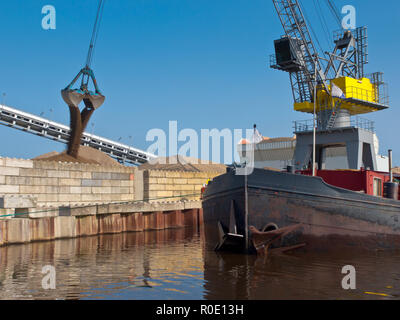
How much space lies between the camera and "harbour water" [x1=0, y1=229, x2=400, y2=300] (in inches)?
395

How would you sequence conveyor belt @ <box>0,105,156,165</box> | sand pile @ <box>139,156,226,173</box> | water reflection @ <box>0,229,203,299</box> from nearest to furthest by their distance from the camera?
water reflection @ <box>0,229,203,299</box> < conveyor belt @ <box>0,105,156,165</box> < sand pile @ <box>139,156,226,173</box>

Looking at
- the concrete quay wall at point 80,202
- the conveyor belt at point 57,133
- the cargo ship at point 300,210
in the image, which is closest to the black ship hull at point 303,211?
the cargo ship at point 300,210

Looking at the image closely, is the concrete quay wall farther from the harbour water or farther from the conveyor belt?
the conveyor belt

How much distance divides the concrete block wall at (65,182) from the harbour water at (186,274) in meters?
4.52

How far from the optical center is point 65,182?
23.5 m

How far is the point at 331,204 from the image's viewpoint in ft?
47.0

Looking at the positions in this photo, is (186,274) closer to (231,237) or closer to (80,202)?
(231,237)

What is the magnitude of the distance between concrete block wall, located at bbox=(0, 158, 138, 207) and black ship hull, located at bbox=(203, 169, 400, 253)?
12293mm

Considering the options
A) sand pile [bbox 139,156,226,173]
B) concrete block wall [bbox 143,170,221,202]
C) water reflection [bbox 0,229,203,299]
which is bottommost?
water reflection [bbox 0,229,203,299]

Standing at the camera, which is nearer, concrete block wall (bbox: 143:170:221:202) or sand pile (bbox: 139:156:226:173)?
concrete block wall (bbox: 143:170:221:202)

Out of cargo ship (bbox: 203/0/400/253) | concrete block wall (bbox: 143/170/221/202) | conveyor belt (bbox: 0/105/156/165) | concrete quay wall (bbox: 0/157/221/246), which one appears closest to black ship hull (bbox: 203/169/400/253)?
cargo ship (bbox: 203/0/400/253)

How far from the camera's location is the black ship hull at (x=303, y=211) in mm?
14266

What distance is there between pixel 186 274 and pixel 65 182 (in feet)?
44.3
